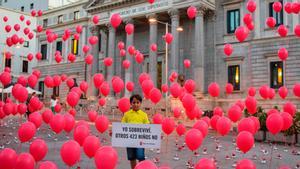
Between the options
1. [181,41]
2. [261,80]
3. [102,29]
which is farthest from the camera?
[102,29]

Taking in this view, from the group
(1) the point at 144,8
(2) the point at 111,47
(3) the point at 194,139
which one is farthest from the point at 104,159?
(2) the point at 111,47

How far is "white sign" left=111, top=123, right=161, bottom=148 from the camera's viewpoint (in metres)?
6.14

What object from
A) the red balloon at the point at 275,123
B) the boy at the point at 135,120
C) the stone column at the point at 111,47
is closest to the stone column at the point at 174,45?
the stone column at the point at 111,47

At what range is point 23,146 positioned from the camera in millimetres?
11703

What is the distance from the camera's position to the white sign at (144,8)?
31.9 metres

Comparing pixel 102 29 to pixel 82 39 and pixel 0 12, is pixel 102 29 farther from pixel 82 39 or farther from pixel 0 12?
pixel 0 12

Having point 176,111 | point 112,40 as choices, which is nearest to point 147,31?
point 112,40

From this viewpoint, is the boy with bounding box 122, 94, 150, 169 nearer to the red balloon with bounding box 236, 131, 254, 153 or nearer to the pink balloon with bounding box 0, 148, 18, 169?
the red balloon with bounding box 236, 131, 254, 153

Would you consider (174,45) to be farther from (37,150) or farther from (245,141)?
(37,150)

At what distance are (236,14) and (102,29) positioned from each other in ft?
51.2

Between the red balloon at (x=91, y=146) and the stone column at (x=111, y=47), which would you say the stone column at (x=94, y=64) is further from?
the red balloon at (x=91, y=146)

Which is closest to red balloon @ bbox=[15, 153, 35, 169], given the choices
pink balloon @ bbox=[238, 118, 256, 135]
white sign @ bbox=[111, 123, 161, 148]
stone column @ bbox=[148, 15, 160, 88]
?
white sign @ bbox=[111, 123, 161, 148]

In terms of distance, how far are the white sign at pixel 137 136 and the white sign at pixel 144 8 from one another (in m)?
26.6

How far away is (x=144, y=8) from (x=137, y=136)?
28.5 meters
